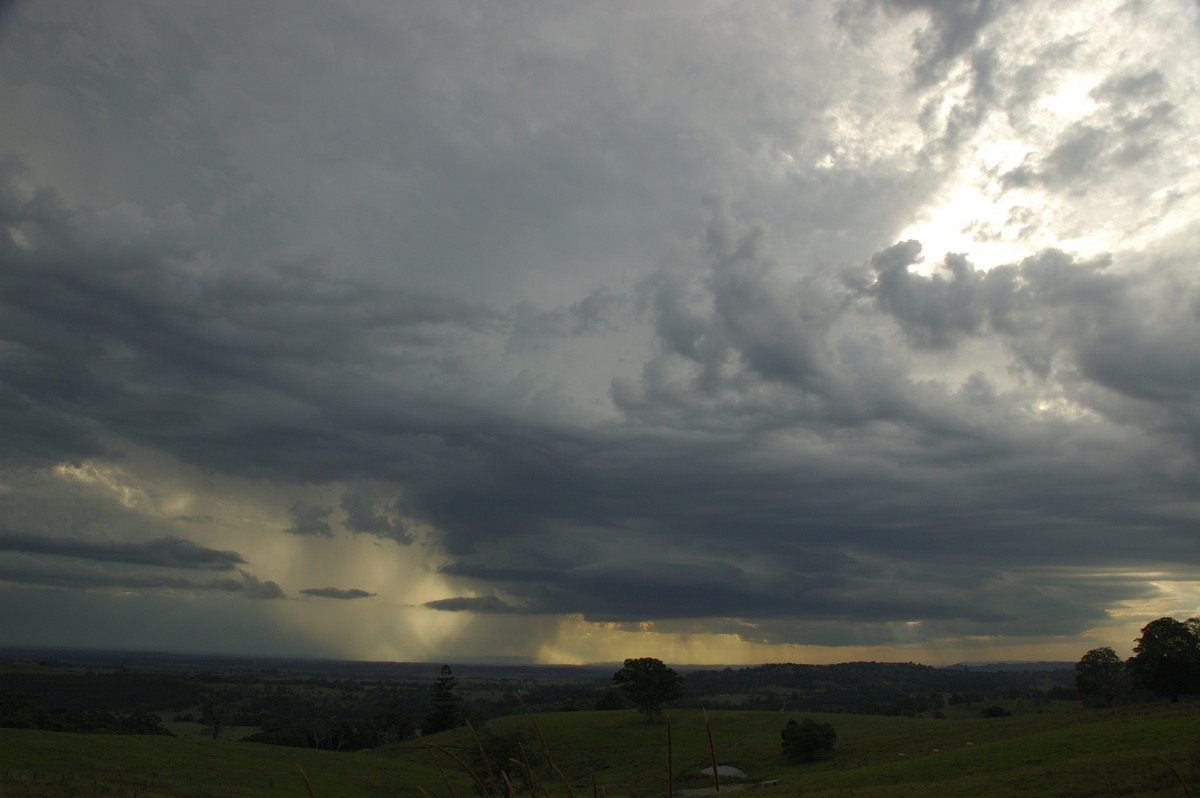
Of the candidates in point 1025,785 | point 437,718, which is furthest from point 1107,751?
point 437,718

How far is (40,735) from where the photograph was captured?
218ft

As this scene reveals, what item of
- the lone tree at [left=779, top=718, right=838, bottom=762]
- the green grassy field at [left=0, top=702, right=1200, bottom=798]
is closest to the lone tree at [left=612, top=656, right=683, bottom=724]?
the green grassy field at [left=0, top=702, right=1200, bottom=798]

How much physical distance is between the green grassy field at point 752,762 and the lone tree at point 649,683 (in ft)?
22.4

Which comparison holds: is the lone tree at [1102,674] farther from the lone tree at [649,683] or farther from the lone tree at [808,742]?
the lone tree at [649,683]

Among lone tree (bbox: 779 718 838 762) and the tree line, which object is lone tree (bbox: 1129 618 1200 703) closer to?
the tree line

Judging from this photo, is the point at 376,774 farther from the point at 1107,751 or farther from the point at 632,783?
the point at 1107,751

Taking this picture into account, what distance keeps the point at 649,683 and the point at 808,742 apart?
41371mm

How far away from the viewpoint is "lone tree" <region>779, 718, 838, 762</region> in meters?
79.9

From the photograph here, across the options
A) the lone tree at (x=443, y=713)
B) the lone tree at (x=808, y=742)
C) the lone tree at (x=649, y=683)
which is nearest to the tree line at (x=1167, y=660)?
the lone tree at (x=808, y=742)

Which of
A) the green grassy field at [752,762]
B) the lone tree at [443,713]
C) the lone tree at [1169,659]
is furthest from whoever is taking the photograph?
the lone tree at [443,713]

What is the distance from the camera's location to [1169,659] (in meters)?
77.2

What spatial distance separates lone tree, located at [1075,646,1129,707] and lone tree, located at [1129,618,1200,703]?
9.89m

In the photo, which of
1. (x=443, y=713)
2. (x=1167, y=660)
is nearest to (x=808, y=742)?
(x=1167, y=660)

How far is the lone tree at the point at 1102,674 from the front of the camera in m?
91.1
